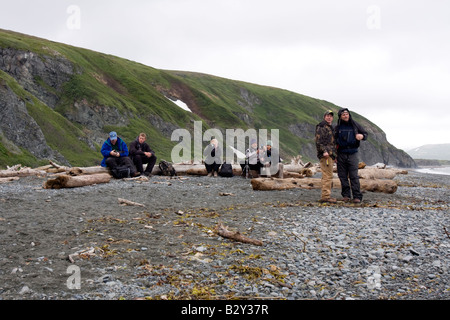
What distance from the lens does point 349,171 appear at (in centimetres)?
1296

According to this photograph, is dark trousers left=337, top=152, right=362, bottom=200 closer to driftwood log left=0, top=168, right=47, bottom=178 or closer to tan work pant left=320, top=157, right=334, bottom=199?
tan work pant left=320, top=157, right=334, bottom=199

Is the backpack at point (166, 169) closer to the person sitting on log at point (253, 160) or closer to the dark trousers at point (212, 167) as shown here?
the dark trousers at point (212, 167)

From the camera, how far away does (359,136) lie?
12445 millimetres

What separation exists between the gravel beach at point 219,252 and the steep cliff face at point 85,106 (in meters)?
28.6

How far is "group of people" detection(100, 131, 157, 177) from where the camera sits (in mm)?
18734

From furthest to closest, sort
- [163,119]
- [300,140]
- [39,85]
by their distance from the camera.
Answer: [300,140]
[163,119]
[39,85]

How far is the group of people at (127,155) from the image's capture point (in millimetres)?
18734

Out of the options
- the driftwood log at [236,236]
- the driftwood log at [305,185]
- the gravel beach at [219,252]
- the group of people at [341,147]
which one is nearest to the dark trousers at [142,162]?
the driftwood log at [305,185]

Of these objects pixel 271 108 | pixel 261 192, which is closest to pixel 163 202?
pixel 261 192

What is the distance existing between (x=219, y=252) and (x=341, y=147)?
7.70m

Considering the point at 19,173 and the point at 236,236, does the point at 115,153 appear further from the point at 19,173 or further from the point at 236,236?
the point at 236,236

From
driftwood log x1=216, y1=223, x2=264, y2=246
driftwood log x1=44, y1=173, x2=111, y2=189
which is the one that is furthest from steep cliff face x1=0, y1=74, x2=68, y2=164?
driftwood log x1=216, y1=223, x2=264, y2=246
